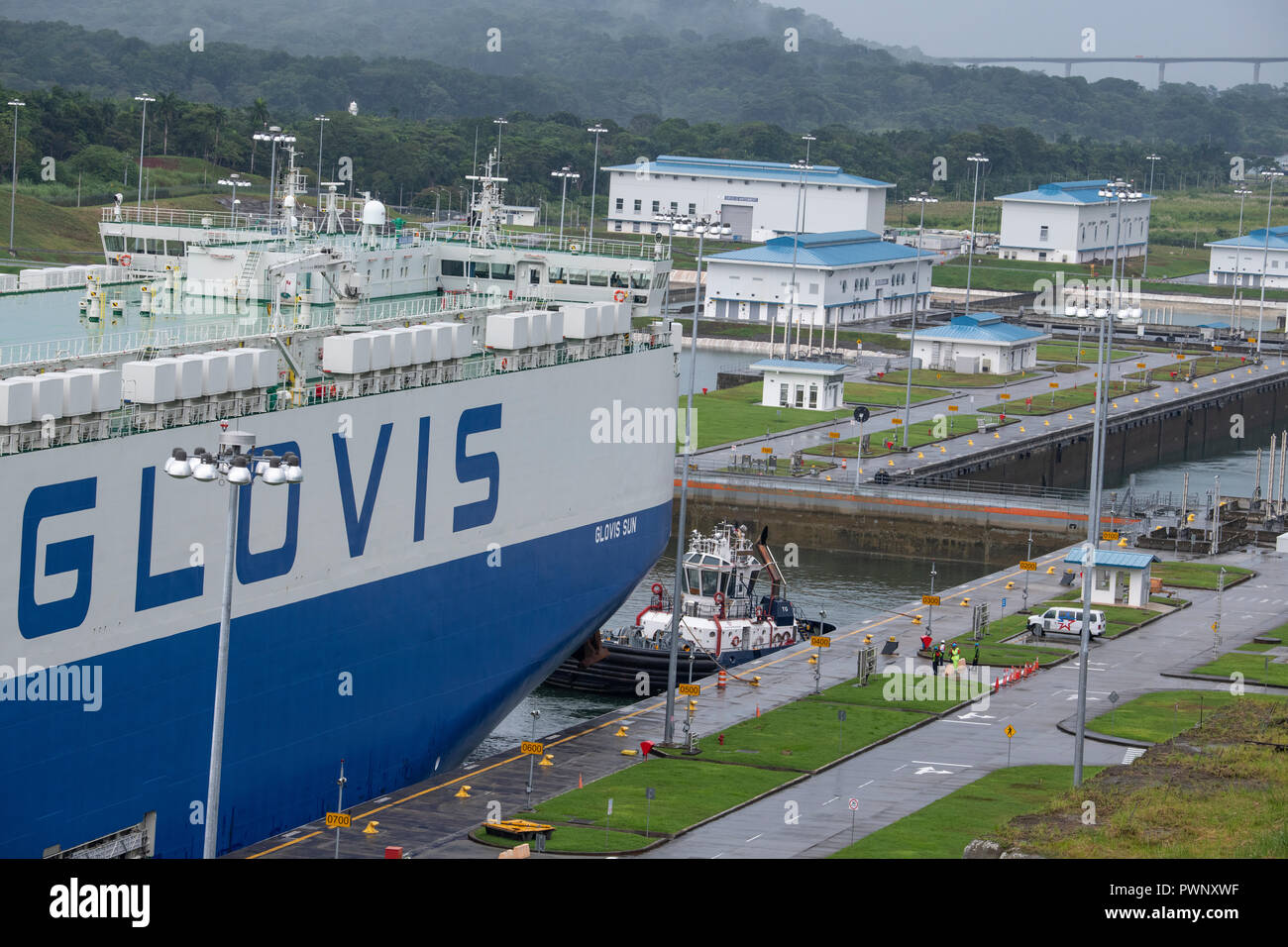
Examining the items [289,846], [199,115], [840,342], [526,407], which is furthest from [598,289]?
[199,115]

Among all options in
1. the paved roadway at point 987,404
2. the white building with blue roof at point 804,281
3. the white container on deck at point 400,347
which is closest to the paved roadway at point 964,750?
the white container on deck at point 400,347

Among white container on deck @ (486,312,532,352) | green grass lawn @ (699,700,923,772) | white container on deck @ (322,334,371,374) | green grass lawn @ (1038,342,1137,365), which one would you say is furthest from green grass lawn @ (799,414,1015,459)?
white container on deck @ (322,334,371,374)

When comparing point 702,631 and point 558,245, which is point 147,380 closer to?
point 558,245

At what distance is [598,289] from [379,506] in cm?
1653

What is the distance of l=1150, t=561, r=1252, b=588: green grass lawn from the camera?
7106 cm

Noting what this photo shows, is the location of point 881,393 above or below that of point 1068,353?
below

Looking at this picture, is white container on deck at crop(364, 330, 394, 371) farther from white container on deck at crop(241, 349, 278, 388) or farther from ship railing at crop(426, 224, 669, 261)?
ship railing at crop(426, 224, 669, 261)

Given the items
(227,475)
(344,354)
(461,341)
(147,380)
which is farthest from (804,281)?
(227,475)

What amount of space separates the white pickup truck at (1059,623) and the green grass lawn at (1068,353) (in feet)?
259

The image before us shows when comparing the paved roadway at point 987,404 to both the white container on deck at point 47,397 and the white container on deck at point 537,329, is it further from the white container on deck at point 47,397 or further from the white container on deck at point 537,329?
the white container on deck at point 47,397

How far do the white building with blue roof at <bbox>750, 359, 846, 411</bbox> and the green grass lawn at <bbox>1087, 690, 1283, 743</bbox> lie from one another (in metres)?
58.7

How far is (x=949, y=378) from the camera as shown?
127 m

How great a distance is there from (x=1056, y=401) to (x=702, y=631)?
63511mm

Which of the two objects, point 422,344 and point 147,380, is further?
point 422,344
